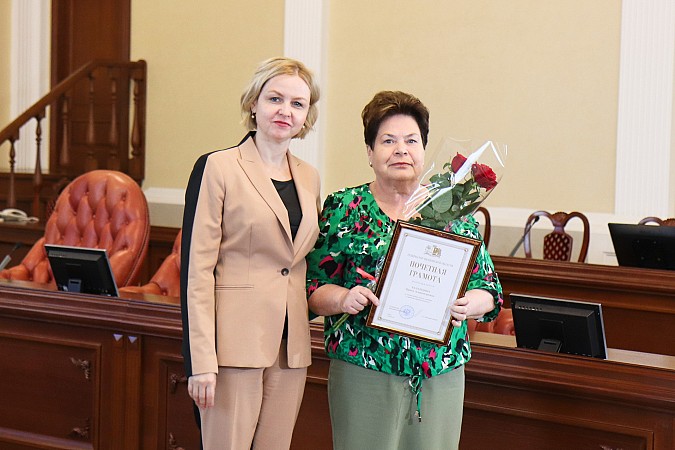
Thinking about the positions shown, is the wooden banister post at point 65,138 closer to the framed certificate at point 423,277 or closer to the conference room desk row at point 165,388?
the conference room desk row at point 165,388

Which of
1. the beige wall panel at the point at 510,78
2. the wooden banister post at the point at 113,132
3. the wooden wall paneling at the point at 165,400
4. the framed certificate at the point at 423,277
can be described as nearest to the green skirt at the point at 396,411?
the framed certificate at the point at 423,277

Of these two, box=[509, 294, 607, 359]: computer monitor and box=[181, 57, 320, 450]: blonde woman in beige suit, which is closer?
box=[181, 57, 320, 450]: blonde woman in beige suit

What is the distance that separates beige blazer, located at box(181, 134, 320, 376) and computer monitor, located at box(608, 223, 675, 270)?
2.68 metres

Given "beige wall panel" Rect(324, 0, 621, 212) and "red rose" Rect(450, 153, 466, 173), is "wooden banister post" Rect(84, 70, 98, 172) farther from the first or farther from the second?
A: "red rose" Rect(450, 153, 466, 173)

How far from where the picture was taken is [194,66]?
7508 mm

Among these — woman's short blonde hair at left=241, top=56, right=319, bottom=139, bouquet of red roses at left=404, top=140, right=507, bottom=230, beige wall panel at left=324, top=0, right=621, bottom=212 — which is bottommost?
bouquet of red roses at left=404, top=140, right=507, bottom=230

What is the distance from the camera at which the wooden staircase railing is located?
7180mm

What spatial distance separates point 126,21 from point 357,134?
2.40 meters

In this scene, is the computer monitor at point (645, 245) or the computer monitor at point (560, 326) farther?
the computer monitor at point (645, 245)

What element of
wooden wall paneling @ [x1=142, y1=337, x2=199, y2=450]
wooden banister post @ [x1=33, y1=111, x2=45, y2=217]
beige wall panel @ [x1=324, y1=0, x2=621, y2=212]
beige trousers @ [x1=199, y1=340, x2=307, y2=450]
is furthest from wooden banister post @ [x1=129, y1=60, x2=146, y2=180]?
beige trousers @ [x1=199, y1=340, x2=307, y2=450]

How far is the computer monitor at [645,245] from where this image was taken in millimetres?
4320

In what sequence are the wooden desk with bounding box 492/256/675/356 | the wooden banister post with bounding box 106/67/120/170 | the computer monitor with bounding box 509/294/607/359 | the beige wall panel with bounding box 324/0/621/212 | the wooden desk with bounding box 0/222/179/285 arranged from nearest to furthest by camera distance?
the computer monitor with bounding box 509/294/607/359
the wooden desk with bounding box 492/256/675/356
the wooden desk with bounding box 0/222/179/285
the beige wall panel with bounding box 324/0/621/212
the wooden banister post with bounding box 106/67/120/170

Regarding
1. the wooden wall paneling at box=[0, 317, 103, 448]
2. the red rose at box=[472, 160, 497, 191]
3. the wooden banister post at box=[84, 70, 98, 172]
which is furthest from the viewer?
the wooden banister post at box=[84, 70, 98, 172]

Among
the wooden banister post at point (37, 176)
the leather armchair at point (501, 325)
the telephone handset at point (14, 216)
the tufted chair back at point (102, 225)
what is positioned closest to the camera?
the leather armchair at point (501, 325)
